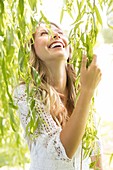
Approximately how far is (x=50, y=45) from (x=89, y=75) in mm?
229

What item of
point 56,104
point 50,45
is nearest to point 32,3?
point 50,45

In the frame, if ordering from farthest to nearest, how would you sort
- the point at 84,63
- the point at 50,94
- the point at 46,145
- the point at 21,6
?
the point at 50,94
the point at 46,145
the point at 84,63
the point at 21,6

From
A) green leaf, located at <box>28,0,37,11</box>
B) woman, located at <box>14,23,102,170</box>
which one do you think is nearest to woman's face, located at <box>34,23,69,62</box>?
woman, located at <box>14,23,102,170</box>

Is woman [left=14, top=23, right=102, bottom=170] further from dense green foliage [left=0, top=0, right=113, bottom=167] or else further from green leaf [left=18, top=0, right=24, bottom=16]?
green leaf [left=18, top=0, right=24, bottom=16]

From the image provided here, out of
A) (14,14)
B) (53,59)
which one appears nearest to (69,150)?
(53,59)

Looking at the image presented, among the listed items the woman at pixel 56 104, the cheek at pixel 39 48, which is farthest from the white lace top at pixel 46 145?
the cheek at pixel 39 48

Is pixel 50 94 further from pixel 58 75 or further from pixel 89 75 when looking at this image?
pixel 89 75

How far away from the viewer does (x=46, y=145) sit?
1.18m

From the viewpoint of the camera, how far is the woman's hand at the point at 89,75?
104 cm

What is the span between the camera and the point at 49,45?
4.09ft

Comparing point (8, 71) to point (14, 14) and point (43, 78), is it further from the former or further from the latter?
point (43, 78)

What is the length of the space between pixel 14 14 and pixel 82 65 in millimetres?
210

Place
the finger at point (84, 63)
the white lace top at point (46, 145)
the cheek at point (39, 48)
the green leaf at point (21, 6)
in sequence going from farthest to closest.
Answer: the cheek at point (39, 48)
the white lace top at point (46, 145)
the finger at point (84, 63)
the green leaf at point (21, 6)

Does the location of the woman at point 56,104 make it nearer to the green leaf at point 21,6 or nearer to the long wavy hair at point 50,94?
the long wavy hair at point 50,94
